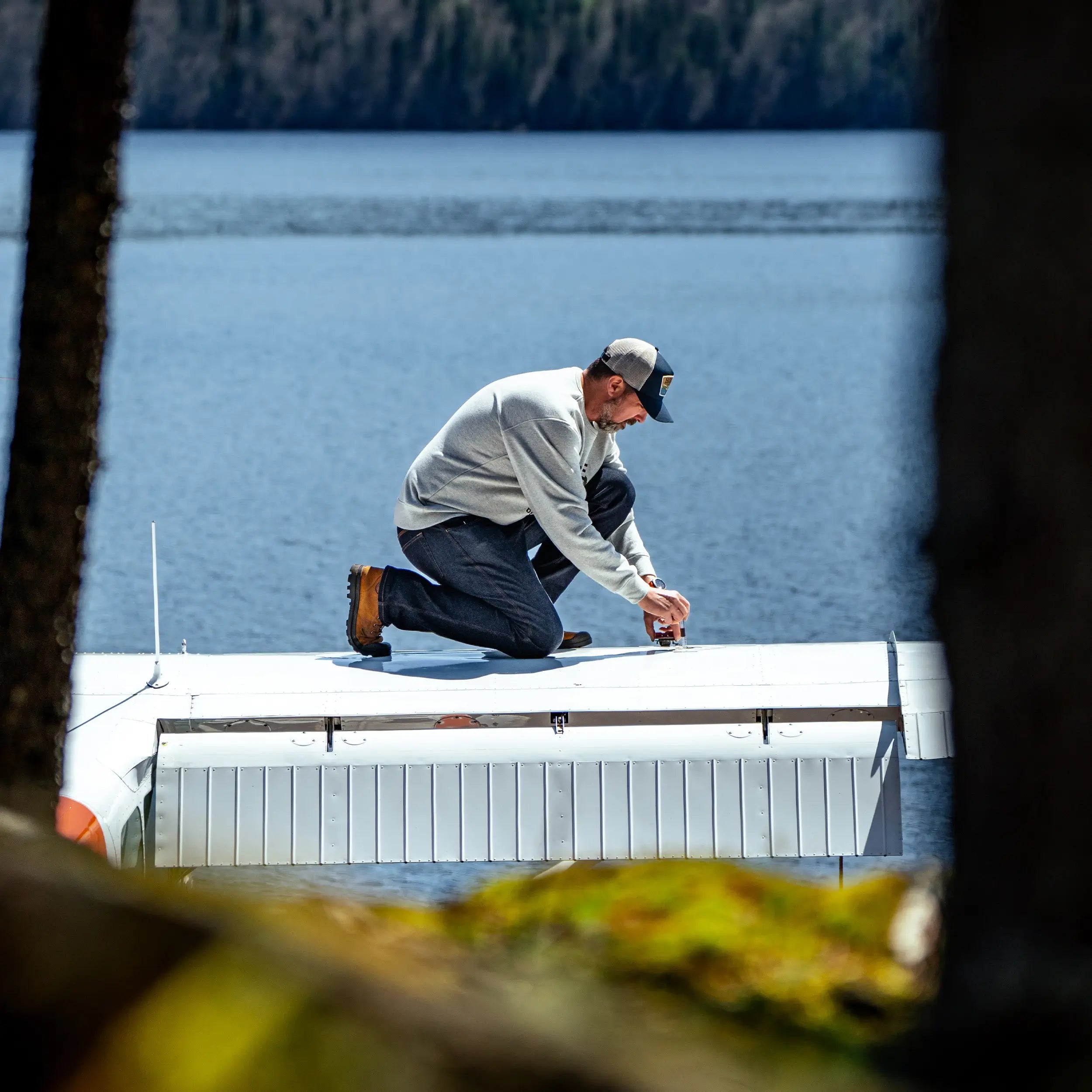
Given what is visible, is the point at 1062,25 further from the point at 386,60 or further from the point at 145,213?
the point at 386,60

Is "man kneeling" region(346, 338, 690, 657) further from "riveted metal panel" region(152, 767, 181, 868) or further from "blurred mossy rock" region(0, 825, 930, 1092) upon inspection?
"blurred mossy rock" region(0, 825, 930, 1092)

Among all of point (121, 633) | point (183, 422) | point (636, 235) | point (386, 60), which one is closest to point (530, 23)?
point (386, 60)

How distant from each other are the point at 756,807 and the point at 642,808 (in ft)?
1.04

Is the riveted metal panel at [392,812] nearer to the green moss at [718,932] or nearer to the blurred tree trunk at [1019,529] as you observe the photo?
the green moss at [718,932]

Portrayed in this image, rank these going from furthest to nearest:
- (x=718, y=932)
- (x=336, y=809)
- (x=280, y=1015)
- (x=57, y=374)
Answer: (x=336, y=809) < (x=57, y=374) < (x=718, y=932) < (x=280, y=1015)

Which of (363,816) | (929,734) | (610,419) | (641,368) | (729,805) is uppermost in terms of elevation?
(641,368)

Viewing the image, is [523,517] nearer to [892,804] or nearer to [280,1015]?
[892,804]

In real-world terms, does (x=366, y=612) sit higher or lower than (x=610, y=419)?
lower

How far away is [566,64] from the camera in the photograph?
55.3 meters

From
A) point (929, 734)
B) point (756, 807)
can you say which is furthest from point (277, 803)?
point (929, 734)

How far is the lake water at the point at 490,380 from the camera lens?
29.0ft

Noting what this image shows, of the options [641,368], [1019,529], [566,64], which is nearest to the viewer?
[1019,529]

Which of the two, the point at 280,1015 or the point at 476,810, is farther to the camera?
the point at 476,810

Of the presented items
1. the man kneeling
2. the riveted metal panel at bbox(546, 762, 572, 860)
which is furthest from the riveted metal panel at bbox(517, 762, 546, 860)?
the man kneeling
